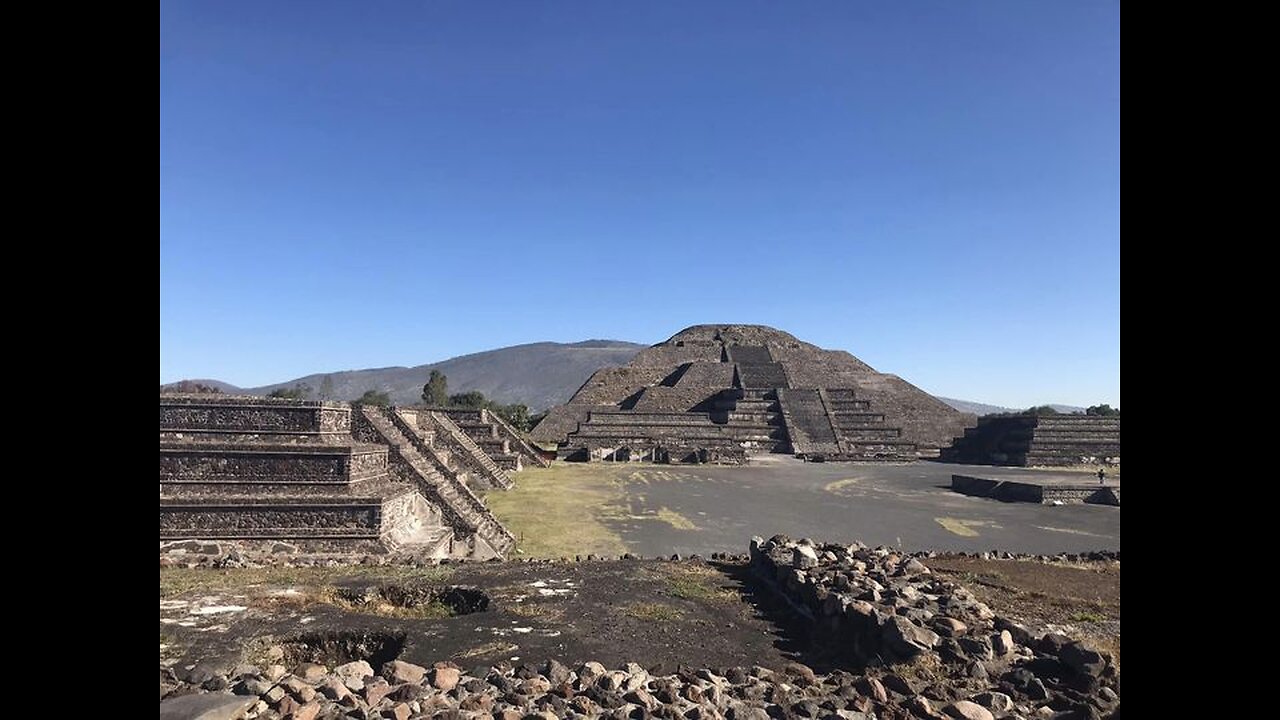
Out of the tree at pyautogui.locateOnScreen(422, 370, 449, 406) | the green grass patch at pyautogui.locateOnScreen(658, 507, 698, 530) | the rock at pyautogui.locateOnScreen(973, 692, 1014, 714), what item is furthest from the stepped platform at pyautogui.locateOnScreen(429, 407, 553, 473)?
the tree at pyautogui.locateOnScreen(422, 370, 449, 406)

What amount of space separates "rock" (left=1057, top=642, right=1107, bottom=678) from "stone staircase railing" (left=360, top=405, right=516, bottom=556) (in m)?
9.48

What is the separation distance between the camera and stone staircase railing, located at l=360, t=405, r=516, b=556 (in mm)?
13891

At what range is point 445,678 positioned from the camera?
5.79 meters

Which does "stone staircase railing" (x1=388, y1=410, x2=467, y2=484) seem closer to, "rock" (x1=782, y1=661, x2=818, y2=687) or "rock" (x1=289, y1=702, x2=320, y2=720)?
"rock" (x1=289, y1=702, x2=320, y2=720)

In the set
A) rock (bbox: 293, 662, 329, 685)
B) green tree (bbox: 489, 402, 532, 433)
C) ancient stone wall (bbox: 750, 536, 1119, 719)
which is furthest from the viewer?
green tree (bbox: 489, 402, 532, 433)

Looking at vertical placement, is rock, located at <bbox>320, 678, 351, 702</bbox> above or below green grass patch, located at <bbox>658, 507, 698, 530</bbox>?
above

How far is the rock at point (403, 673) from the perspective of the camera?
5762mm

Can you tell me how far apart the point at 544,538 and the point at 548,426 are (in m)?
32.6

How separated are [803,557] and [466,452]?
15.9m

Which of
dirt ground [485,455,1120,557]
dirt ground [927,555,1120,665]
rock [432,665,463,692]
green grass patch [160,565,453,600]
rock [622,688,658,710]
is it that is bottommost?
dirt ground [485,455,1120,557]

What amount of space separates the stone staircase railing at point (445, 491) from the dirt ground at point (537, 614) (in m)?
3.35
